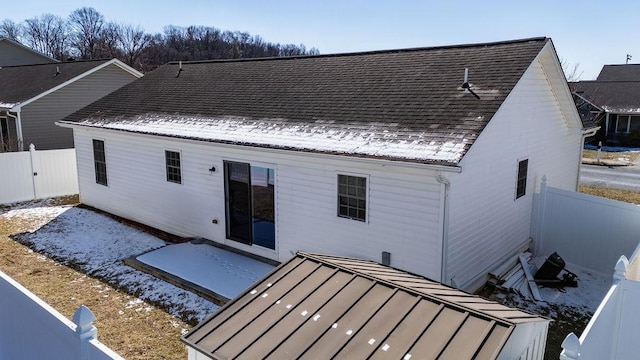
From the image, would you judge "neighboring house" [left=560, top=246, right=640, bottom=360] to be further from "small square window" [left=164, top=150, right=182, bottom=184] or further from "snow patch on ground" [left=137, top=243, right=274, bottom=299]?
"small square window" [left=164, top=150, right=182, bottom=184]

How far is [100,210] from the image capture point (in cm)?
1455

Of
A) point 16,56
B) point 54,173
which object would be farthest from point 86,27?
point 54,173

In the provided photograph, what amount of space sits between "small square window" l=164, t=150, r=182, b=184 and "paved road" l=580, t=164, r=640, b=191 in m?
16.6

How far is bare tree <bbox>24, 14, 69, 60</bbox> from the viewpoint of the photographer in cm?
9238

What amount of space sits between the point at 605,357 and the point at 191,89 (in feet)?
41.7

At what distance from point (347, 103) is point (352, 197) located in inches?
102

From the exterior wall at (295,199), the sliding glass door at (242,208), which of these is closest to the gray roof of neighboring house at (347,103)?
the exterior wall at (295,199)

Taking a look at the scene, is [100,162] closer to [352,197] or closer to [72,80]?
[352,197]

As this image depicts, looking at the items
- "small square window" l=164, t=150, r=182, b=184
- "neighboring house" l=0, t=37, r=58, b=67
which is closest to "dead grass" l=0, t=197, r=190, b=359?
"small square window" l=164, t=150, r=182, b=184

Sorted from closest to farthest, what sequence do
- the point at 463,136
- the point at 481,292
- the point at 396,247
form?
1. the point at 463,136
2. the point at 396,247
3. the point at 481,292

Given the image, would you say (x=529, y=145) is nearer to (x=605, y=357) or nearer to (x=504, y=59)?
(x=504, y=59)

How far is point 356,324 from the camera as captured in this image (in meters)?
3.26

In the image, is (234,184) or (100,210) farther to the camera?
(100,210)

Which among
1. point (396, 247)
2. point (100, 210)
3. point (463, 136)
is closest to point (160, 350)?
point (396, 247)
